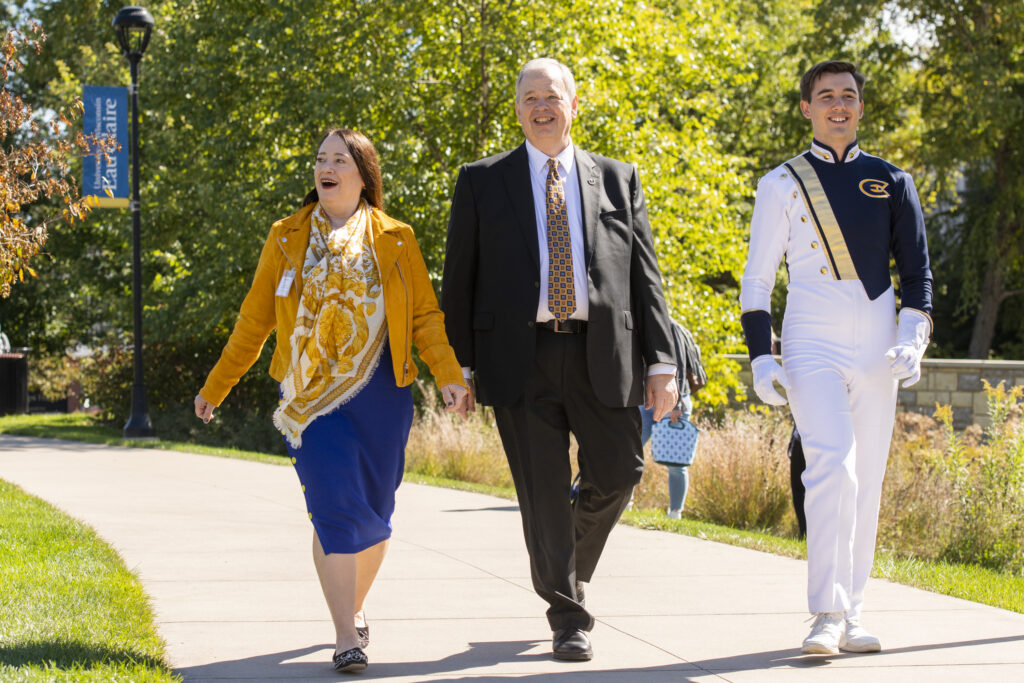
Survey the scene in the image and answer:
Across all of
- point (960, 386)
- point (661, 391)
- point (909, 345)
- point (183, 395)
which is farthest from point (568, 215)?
point (183, 395)

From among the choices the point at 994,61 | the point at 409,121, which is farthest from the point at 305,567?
the point at 994,61

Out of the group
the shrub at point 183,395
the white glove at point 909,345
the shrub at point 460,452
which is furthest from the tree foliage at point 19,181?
the shrub at point 183,395

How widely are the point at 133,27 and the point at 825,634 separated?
1517 cm

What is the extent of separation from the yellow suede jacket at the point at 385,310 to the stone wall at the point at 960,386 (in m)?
12.9

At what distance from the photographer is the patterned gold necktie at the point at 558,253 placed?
4664 mm

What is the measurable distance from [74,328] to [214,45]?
43.5ft

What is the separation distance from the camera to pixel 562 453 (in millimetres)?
4742

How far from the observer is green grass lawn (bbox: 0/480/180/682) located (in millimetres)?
4074

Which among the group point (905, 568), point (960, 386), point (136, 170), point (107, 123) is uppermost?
point (107, 123)

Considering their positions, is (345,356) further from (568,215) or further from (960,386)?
(960,386)

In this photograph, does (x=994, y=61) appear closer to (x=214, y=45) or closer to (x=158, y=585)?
(x=214, y=45)

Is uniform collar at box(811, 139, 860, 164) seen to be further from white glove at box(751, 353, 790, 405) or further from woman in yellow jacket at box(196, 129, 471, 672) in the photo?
woman in yellow jacket at box(196, 129, 471, 672)

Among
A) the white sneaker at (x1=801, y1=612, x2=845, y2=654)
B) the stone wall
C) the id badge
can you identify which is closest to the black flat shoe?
the id badge

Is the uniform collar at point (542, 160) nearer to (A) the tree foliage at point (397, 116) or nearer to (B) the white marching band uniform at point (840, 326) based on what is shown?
(B) the white marching band uniform at point (840, 326)
